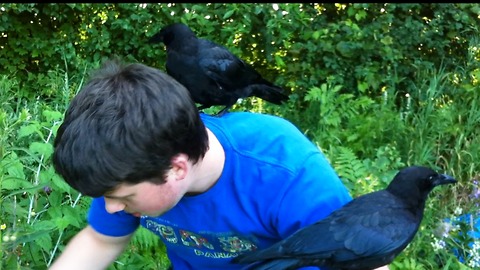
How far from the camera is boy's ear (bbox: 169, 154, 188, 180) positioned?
1577 mm

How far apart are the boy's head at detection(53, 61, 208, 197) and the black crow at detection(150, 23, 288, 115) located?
1.59m

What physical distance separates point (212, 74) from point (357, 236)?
1.49m

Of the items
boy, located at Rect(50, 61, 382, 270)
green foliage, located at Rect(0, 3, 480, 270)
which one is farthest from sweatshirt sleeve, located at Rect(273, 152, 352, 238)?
green foliage, located at Rect(0, 3, 480, 270)

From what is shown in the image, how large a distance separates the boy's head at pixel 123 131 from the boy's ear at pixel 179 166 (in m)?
0.01

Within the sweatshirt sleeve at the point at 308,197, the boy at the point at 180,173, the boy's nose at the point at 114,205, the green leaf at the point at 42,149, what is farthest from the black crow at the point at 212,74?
the boy's nose at the point at 114,205

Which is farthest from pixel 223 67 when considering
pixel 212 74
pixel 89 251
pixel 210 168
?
pixel 210 168

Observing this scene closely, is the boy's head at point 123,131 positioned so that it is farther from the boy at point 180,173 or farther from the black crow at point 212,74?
the black crow at point 212,74

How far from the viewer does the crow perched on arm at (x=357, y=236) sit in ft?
5.67

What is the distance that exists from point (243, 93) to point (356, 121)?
4.54ft

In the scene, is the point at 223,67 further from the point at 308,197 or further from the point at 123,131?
the point at 123,131

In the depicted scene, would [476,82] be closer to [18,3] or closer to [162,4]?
[162,4]

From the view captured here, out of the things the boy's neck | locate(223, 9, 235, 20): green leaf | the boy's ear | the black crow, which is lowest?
locate(223, 9, 235, 20): green leaf

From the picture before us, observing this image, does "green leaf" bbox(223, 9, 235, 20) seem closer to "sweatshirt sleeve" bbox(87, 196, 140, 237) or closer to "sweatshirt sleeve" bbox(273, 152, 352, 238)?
"sweatshirt sleeve" bbox(87, 196, 140, 237)

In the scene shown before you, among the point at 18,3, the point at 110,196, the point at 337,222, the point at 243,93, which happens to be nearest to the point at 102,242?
the point at 110,196
